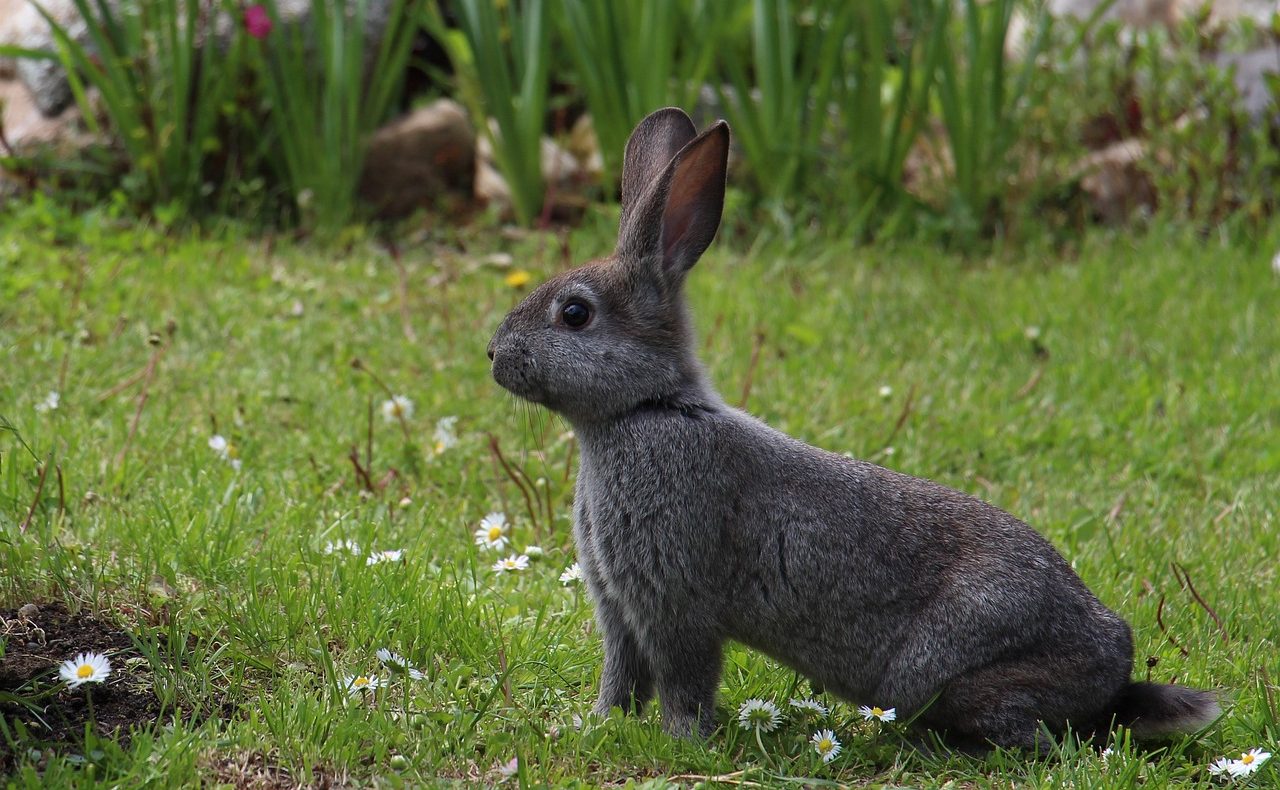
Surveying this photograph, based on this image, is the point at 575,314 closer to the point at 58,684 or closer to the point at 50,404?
the point at 58,684

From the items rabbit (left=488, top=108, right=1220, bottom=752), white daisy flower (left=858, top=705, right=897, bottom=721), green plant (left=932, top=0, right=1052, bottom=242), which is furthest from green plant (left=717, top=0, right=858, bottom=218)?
white daisy flower (left=858, top=705, right=897, bottom=721)

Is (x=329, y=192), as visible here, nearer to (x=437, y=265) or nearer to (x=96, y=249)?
(x=437, y=265)

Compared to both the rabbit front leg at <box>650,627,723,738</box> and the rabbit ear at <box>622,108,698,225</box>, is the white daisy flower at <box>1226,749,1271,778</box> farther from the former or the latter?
the rabbit ear at <box>622,108,698,225</box>

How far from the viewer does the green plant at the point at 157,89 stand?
23.5 ft

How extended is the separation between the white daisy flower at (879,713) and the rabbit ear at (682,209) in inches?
46.6

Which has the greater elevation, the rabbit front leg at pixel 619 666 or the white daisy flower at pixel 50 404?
the white daisy flower at pixel 50 404

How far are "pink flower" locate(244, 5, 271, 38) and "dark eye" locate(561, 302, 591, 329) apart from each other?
4.52m

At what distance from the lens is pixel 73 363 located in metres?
5.48

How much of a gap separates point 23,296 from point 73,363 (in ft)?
2.73

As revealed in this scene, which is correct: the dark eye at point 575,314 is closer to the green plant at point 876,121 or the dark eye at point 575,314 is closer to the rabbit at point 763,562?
the rabbit at point 763,562

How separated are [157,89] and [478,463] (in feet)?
11.9

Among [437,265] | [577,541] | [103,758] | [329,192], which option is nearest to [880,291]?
[437,265]

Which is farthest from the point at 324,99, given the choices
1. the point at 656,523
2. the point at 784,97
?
the point at 656,523

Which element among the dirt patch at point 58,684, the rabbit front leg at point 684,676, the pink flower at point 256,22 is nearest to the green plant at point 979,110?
the pink flower at point 256,22
